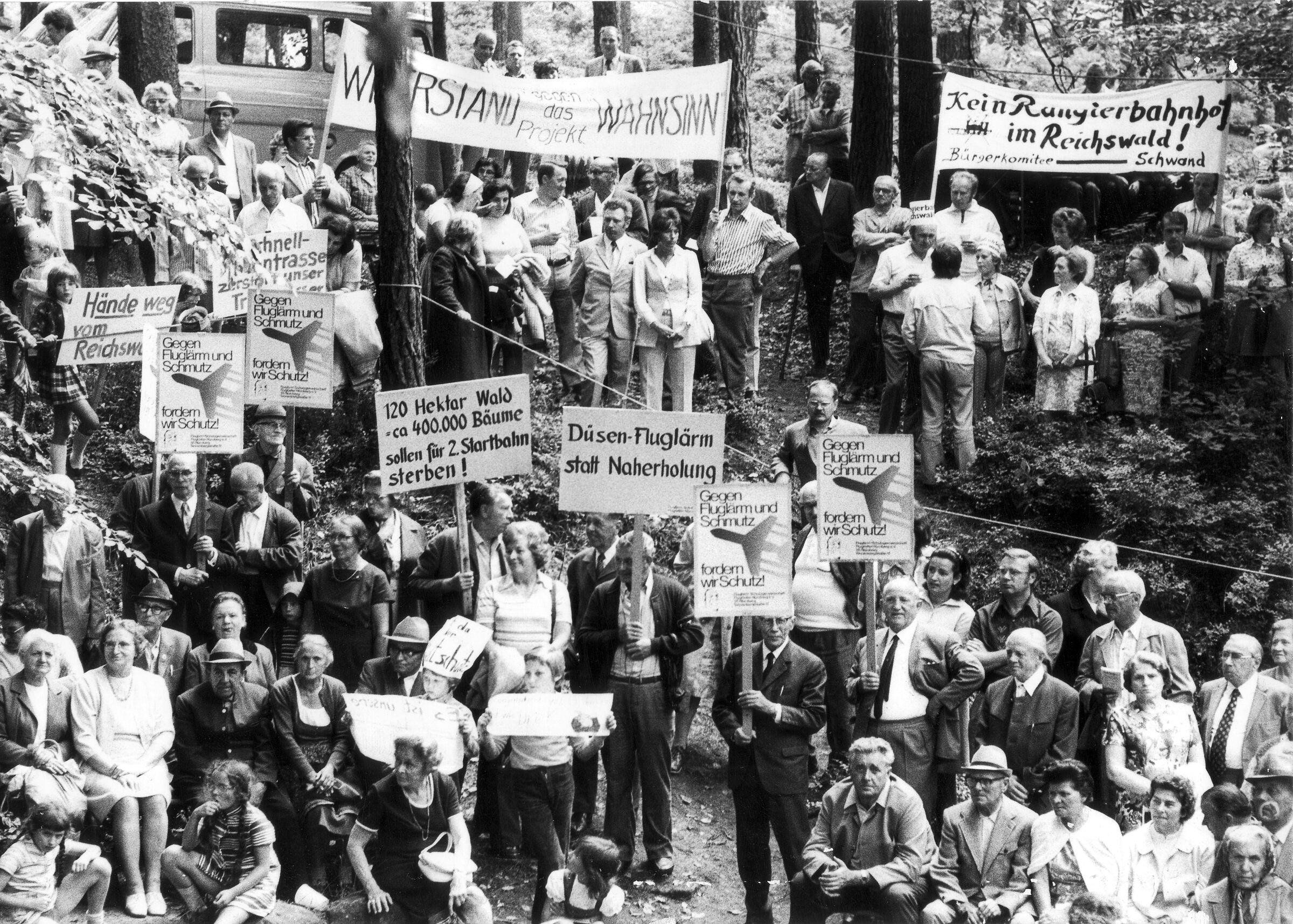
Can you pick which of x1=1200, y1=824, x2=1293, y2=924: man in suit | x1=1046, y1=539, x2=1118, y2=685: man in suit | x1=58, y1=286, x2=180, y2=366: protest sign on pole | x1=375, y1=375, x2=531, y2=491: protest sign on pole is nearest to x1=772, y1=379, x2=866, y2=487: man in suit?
x1=375, y1=375, x2=531, y2=491: protest sign on pole

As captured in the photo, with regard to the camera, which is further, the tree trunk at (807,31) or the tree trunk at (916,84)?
the tree trunk at (807,31)

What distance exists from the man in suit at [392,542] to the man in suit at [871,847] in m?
3.10

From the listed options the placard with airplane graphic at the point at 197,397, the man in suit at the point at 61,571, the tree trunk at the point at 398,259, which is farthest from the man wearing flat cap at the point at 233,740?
the tree trunk at the point at 398,259

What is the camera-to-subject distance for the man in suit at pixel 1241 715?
980 cm

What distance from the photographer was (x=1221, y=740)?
32.4ft

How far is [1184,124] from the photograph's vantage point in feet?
49.9

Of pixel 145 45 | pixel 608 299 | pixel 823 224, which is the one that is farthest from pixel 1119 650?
pixel 145 45

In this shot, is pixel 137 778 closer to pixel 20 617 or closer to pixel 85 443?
pixel 20 617

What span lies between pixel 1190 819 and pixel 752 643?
2.53 meters

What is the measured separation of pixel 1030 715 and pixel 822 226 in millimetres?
7507

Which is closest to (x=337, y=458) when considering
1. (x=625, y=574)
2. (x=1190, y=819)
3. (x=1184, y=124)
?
(x=625, y=574)

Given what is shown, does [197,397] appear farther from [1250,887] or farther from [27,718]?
[1250,887]

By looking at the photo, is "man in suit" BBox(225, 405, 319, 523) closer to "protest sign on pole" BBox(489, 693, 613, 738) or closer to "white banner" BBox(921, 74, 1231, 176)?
"protest sign on pole" BBox(489, 693, 613, 738)

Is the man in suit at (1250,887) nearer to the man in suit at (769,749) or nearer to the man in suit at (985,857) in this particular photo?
the man in suit at (985,857)
